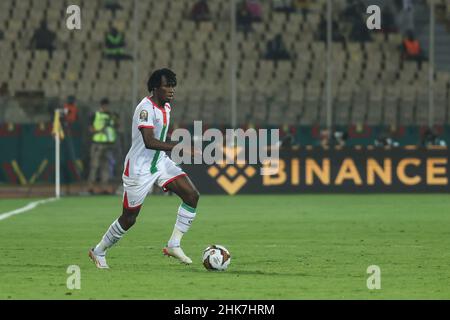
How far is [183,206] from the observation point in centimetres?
1465

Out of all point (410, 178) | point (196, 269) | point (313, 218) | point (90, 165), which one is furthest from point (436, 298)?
point (90, 165)

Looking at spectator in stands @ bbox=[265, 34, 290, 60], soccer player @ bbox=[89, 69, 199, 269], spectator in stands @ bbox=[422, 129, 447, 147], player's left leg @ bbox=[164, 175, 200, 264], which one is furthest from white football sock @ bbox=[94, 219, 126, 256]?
spectator in stands @ bbox=[265, 34, 290, 60]

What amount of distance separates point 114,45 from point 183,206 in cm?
2264

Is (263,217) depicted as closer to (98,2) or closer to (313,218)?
(313,218)

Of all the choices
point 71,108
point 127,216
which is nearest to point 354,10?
point 71,108

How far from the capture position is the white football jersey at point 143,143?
1413cm

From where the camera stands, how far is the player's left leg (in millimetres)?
14383

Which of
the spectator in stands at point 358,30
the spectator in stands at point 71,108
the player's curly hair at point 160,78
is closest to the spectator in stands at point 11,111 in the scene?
the spectator in stands at point 71,108

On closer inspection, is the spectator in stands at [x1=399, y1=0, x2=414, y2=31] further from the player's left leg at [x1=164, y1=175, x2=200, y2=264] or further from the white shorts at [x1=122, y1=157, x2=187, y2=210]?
the white shorts at [x1=122, y1=157, x2=187, y2=210]

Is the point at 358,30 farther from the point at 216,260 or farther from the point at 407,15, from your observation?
the point at 216,260

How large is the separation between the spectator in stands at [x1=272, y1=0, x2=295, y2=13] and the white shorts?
25.0m

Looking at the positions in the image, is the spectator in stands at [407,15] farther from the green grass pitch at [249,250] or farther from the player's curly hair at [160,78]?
the player's curly hair at [160,78]

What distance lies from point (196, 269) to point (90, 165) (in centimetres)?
1977

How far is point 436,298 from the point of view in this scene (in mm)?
11203
